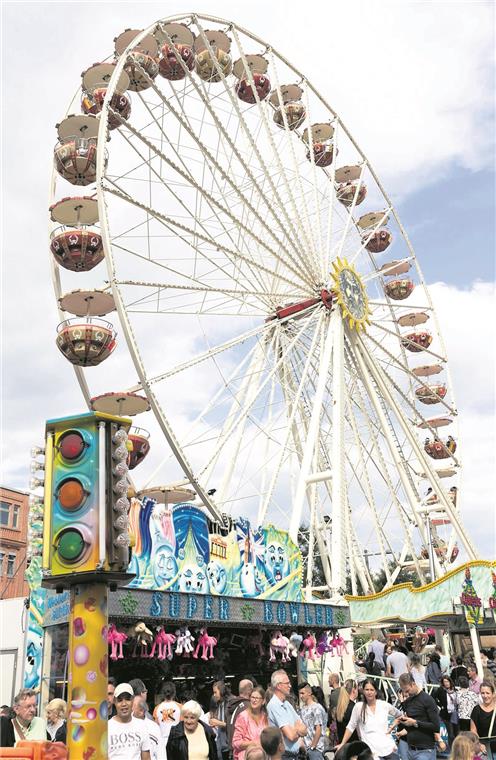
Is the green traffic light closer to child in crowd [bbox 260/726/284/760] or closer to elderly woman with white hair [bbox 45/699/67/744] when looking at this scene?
child in crowd [bbox 260/726/284/760]

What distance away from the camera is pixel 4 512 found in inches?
1670

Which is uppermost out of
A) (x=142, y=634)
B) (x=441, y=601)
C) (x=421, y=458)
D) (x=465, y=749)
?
(x=421, y=458)

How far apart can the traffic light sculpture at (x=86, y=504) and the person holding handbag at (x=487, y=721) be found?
3.95 metres

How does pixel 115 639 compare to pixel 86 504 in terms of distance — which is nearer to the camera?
pixel 86 504

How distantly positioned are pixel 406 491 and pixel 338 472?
179 inches

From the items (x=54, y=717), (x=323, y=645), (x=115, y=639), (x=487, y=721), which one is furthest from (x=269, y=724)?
(x=323, y=645)

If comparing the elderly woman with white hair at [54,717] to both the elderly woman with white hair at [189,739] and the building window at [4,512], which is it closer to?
the elderly woman with white hair at [189,739]

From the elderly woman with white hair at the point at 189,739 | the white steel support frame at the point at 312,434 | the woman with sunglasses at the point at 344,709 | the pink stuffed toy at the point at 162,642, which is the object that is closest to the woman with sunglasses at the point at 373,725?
the woman with sunglasses at the point at 344,709

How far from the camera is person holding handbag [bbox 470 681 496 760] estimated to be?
6398mm

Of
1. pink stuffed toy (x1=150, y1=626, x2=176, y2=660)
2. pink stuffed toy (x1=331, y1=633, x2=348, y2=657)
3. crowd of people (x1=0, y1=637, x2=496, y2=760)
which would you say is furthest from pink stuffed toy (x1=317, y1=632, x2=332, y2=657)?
crowd of people (x1=0, y1=637, x2=496, y2=760)

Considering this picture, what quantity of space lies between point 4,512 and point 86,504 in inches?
1611

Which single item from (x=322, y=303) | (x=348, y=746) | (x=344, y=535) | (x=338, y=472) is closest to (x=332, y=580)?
(x=344, y=535)

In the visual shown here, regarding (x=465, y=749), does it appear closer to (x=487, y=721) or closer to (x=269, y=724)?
(x=269, y=724)

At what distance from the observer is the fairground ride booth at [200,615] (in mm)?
10688
